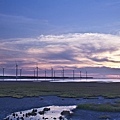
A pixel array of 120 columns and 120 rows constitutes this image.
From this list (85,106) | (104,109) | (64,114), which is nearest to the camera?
(64,114)

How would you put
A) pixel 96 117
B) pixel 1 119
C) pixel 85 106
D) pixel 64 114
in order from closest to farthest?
pixel 1 119
pixel 96 117
pixel 64 114
pixel 85 106

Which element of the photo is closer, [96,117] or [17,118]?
[17,118]

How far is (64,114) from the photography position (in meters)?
34.3

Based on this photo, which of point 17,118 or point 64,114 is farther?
point 64,114

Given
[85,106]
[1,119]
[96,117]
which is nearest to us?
[1,119]

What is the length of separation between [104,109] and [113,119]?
7.55m

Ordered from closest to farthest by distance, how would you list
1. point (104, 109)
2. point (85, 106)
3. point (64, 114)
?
1. point (64, 114)
2. point (104, 109)
3. point (85, 106)

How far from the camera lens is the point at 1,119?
96.0ft

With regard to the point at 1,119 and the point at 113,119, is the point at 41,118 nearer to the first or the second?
the point at 1,119

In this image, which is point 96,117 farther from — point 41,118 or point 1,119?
point 1,119

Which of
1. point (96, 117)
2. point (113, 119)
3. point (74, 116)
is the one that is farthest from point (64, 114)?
point (113, 119)

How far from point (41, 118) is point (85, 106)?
1176cm

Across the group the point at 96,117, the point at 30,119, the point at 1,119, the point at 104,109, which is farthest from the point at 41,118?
the point at 104,109

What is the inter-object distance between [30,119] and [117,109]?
1329 centimetres
